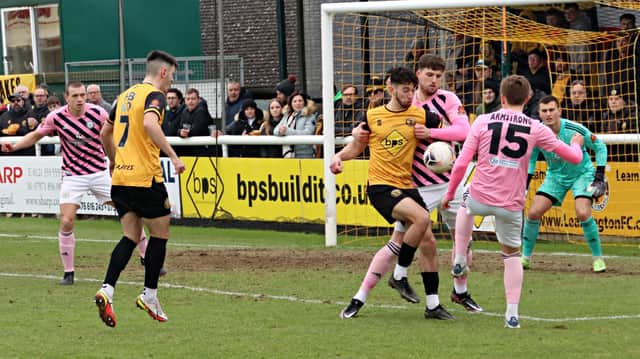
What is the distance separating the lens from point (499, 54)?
60.6ft

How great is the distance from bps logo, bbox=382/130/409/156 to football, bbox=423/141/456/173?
0.87 feet

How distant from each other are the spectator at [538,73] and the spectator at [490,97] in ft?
2.24

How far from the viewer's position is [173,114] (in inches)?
806

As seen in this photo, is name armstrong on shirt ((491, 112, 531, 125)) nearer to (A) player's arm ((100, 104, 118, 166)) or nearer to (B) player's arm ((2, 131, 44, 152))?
(A) player's arm ((100, 104, 118, 166))

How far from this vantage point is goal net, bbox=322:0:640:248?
622 inches

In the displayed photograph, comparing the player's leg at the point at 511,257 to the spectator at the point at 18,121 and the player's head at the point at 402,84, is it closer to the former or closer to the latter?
the player's head at the point at 402,84

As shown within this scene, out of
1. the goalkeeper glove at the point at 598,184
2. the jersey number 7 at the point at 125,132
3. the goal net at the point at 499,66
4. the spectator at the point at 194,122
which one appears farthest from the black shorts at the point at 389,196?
the spectator at the point at 194,122

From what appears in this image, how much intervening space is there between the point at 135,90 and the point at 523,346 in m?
3.84

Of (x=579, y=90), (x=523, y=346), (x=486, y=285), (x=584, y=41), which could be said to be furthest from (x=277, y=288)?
(x=584, y=41)

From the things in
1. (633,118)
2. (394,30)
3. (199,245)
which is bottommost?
(199,245)

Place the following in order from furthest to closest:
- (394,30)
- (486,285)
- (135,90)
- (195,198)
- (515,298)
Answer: (195,198) → (394,30) → (486,285) → (135,90) → (515,298)

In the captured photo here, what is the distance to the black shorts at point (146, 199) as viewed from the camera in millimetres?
10086

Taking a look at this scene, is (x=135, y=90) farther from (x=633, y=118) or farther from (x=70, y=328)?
(x=633, y=118)

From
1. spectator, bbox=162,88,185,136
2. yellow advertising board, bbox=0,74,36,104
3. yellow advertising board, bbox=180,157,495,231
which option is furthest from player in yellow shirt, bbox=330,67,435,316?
yellow advertising board, bbox=0,74,36,104
